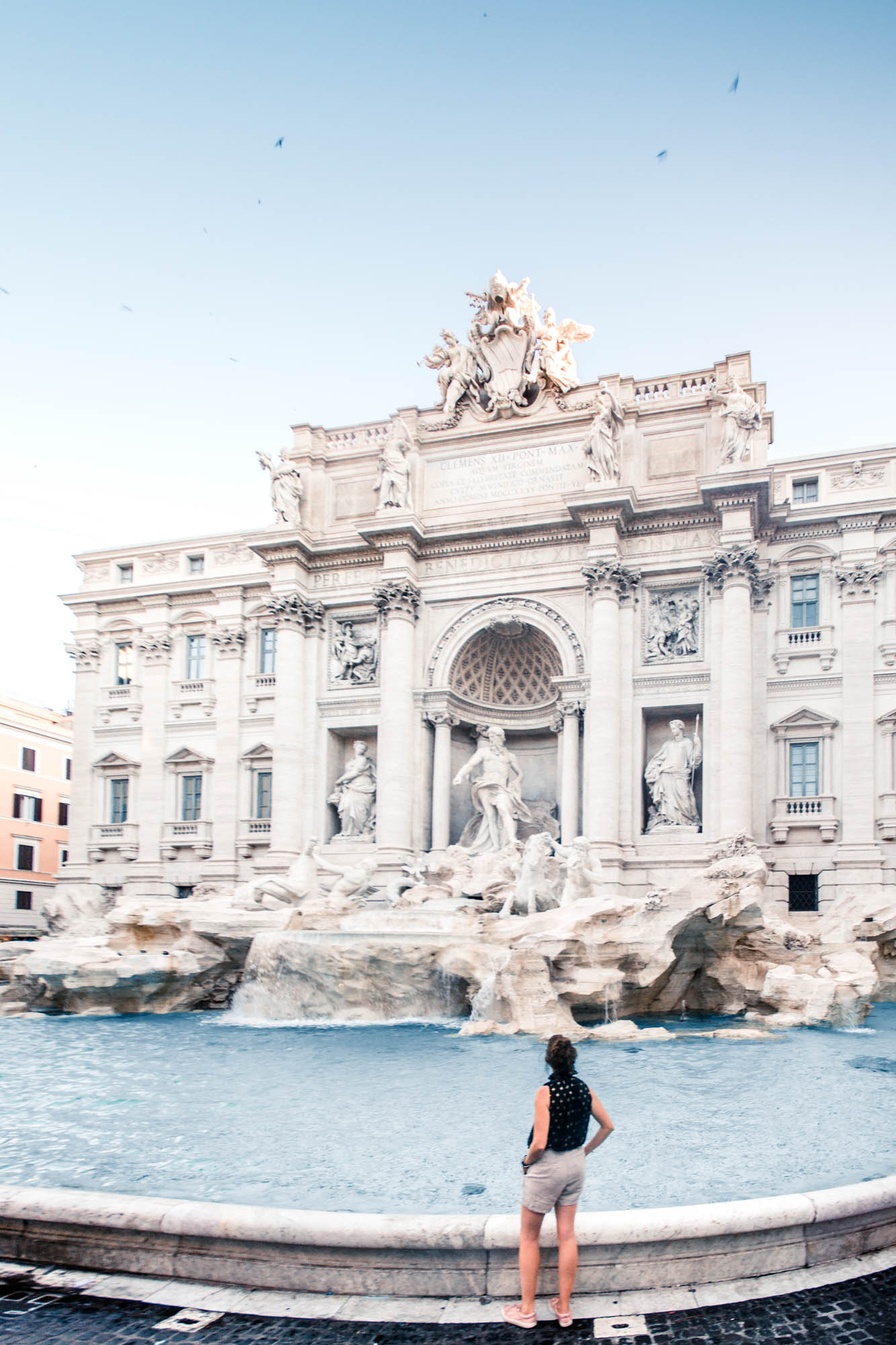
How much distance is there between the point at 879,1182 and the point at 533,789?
2361 centimetres

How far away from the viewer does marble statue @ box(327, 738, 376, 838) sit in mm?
28828

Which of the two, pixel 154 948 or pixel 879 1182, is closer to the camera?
pixel 879 1182

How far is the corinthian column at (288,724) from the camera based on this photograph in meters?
28.5

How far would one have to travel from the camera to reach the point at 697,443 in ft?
89.7

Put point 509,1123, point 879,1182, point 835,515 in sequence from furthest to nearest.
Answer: point 835,515
point 509,1123
point 879,1182

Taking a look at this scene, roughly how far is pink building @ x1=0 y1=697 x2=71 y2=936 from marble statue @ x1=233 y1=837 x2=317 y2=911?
19.6 m

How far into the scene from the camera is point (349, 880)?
2298cm

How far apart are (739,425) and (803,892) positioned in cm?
1182

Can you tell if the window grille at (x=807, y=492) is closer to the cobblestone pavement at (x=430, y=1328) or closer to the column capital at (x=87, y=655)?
the column capital at (x=87, y=655)

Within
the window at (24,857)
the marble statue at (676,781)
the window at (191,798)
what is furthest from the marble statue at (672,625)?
the window at (24,857)

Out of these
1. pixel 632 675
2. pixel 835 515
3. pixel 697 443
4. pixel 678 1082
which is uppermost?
pixel 697 443

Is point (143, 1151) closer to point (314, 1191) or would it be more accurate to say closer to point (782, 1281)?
point (314, 1191)

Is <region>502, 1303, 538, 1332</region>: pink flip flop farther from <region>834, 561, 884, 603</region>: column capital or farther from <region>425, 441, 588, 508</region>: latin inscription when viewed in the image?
<region>425, 441, 588, 508</region>: latin inscription

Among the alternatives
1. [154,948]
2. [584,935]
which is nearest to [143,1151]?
[584,935]
